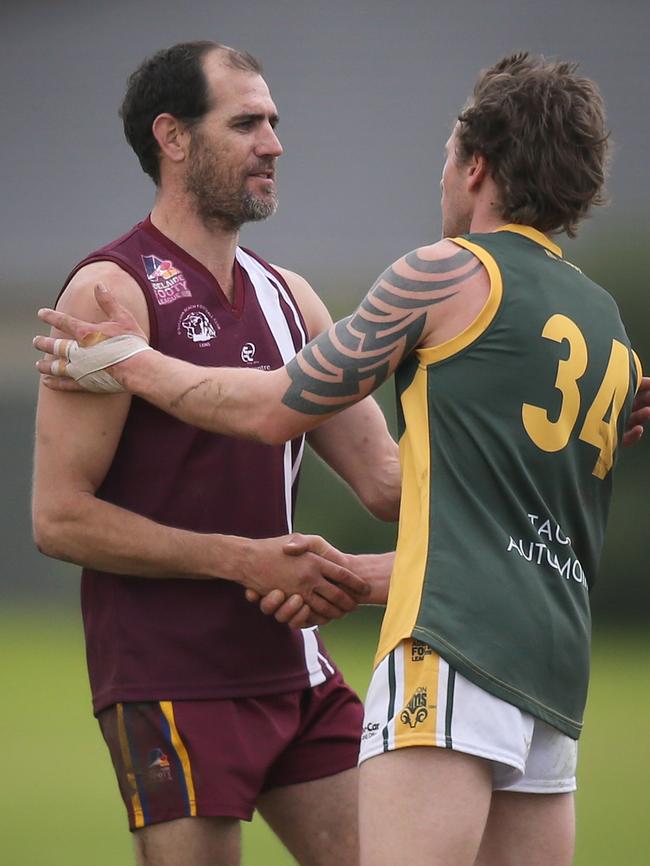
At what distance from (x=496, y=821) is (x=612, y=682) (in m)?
11.7

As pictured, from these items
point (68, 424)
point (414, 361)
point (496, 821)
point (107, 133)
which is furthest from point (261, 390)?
point (107, 133)

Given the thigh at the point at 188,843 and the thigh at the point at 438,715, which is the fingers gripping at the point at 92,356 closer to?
the thigh at the point at 438,715

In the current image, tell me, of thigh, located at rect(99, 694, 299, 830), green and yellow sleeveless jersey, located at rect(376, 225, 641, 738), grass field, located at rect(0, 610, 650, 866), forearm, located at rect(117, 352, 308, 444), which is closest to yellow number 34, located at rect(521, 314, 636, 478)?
green and yellow sleeveless jersey, located at rect(376, 225, 641, 738)

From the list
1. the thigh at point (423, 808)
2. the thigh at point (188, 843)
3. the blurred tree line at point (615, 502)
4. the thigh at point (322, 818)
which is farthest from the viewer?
the blurred tree line at point (615, 502)

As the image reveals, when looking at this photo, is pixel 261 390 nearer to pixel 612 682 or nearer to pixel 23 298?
pixel 612 682

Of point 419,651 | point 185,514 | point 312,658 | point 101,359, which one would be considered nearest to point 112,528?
point 185,514

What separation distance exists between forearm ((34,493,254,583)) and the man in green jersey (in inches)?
15.1

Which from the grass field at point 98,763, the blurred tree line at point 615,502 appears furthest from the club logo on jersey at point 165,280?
the blurred tree line at point 615,502

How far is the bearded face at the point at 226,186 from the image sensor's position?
3512 mm

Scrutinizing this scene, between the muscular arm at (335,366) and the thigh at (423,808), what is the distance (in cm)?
70

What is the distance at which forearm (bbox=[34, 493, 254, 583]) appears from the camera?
125 inches

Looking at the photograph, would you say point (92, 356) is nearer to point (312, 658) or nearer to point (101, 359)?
point (101, 359)

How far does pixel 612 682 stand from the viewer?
556 inches

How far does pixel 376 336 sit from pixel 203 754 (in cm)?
110
